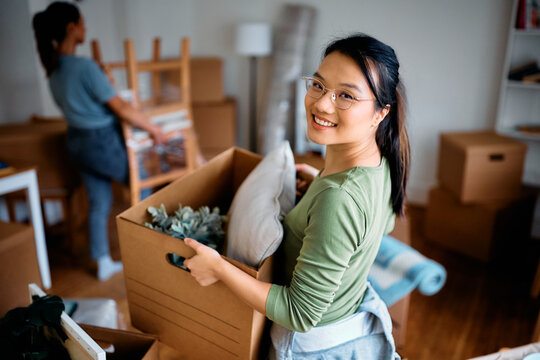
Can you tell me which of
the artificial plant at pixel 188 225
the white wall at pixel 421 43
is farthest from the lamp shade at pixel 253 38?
the artificial plant at pixel 188 225

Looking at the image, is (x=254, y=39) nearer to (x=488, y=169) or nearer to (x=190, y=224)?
(x=488, y=169)

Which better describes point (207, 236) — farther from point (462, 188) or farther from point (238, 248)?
point (462, 188)

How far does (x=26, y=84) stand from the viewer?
267 centimetres

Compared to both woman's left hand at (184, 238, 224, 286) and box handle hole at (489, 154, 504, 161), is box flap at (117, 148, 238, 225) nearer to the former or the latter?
woman's left hand at (184, 238, 224, 286)

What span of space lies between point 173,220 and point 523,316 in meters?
2.00

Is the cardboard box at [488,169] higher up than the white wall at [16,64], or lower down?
lower down

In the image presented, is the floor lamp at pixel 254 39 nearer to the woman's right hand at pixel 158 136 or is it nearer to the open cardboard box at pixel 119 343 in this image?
the woman's right hand at pixel 158 136

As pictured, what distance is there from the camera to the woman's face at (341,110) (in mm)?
794

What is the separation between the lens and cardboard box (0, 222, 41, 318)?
127cm

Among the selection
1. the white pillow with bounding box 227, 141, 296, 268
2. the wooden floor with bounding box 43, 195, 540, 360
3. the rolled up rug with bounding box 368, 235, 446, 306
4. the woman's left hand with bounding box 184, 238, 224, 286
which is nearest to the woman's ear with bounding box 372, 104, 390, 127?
the white pillow with bounding box 227, 141, 296, 268

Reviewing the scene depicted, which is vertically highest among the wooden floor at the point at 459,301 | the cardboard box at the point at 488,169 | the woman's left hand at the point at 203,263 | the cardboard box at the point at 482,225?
the woman's left hand at the point at 203,263

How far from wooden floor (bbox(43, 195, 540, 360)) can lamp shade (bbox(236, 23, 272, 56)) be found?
186 cm

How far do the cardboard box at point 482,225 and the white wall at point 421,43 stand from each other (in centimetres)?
56

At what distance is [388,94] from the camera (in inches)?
32.7
